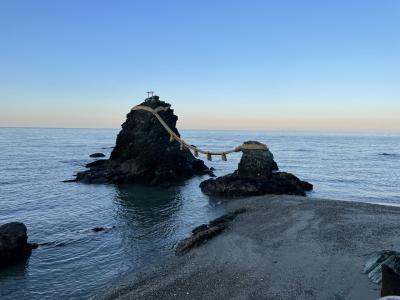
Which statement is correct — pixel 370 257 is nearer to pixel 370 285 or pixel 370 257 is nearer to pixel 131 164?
pixel 370 285

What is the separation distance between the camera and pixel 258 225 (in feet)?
62.2

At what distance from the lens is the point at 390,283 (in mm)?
8500

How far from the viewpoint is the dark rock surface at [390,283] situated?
8375mm

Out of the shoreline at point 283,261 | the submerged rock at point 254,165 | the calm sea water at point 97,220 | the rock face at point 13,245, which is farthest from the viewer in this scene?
the submerged rock at point 254,165

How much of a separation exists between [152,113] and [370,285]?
3380 cm

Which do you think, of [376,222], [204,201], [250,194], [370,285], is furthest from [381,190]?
[370,285]

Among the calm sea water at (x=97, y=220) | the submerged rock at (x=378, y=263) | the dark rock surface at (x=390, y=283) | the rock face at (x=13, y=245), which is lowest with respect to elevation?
the calm sea water at (x=97, y=220)

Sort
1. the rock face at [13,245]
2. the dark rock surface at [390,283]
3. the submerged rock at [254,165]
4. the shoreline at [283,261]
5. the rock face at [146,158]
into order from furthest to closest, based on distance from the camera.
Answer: the rock face at [146,158], the submerged rock at [254,165], the rock face at [13,245], the shoreline at [283,261], the dark rock surface at [390,283]

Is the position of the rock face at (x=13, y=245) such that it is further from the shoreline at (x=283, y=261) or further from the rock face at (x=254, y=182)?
the rock face at (x=254, y=182)

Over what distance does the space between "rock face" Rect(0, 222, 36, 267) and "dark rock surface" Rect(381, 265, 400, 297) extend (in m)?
14.8

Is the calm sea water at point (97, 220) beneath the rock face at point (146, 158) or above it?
beneath

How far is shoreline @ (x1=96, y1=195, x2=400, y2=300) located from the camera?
464 inches

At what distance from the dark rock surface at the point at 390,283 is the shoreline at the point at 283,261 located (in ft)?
7.56

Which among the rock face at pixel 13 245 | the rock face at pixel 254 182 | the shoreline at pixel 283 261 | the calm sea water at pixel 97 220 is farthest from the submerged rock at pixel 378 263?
the rock face at pixel 254 182
